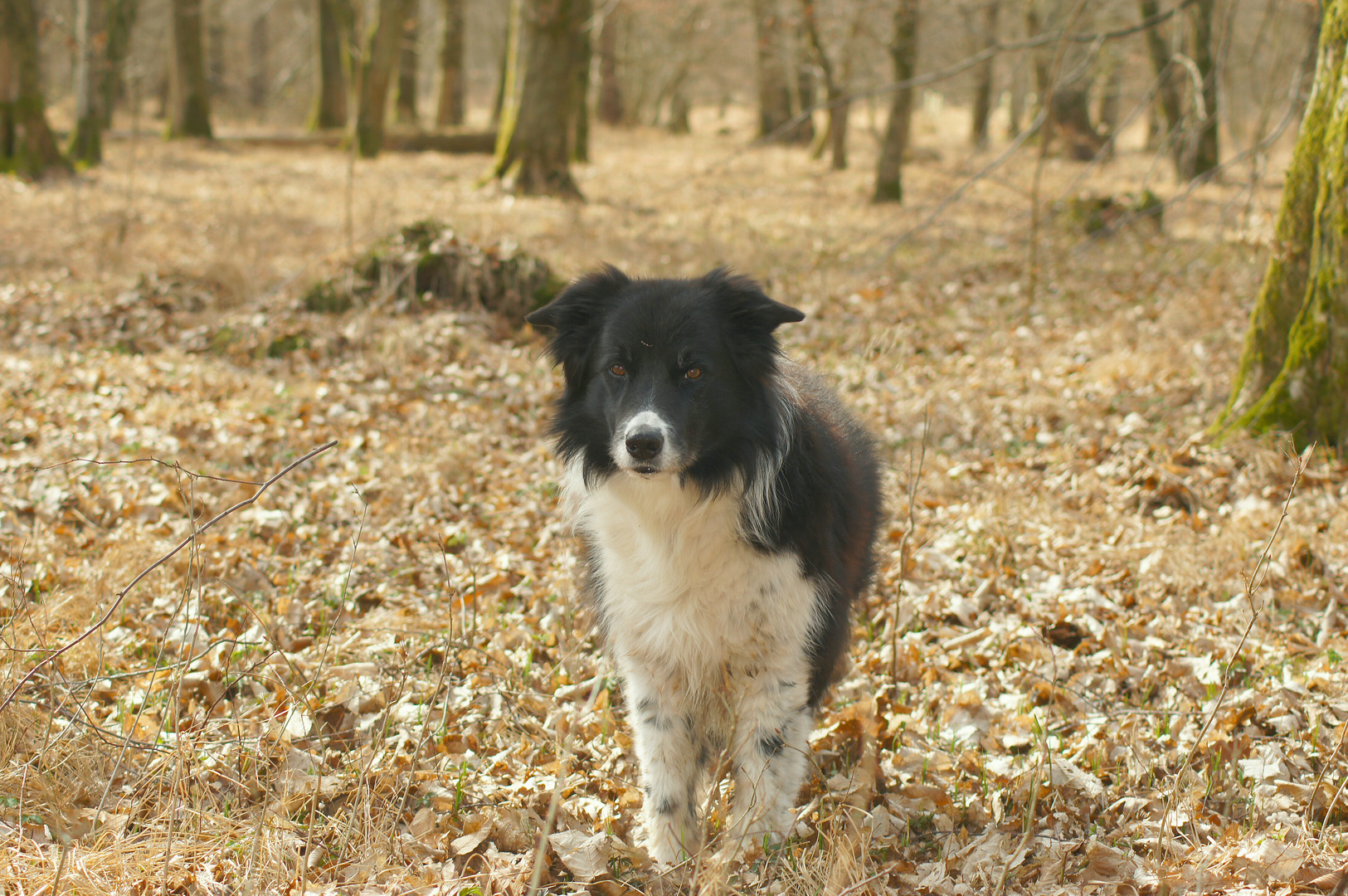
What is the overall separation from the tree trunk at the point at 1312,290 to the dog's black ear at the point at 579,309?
4344mm

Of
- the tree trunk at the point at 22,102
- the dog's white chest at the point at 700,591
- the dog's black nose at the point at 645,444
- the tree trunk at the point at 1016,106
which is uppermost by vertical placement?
the tree trunk at the point at 1016,106

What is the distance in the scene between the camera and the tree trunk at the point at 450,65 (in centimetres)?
2827

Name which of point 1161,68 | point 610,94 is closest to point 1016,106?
point 610,94

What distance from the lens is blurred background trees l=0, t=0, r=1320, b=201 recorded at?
39.0 feet

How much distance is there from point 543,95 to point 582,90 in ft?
21.7

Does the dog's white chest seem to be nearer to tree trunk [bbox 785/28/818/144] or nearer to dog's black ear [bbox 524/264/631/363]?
dog's black ear [bbox 524/264/631/363]

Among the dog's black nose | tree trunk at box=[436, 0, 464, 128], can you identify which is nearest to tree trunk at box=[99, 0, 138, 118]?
tree trunk at box=[436, 0, 464, 128]

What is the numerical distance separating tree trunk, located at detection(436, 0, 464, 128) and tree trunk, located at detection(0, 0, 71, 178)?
42.0ft

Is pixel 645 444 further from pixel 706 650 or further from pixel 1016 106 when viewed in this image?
pixel 1016 106

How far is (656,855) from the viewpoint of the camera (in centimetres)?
352

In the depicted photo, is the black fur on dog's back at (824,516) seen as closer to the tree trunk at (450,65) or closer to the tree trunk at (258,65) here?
the tree trunk at (450,65)

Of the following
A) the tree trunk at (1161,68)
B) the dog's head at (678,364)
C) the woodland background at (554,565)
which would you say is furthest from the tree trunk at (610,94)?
the dog's head at (678,364)

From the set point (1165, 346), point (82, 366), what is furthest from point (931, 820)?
point (82, 366)

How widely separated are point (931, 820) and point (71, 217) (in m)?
14.1
